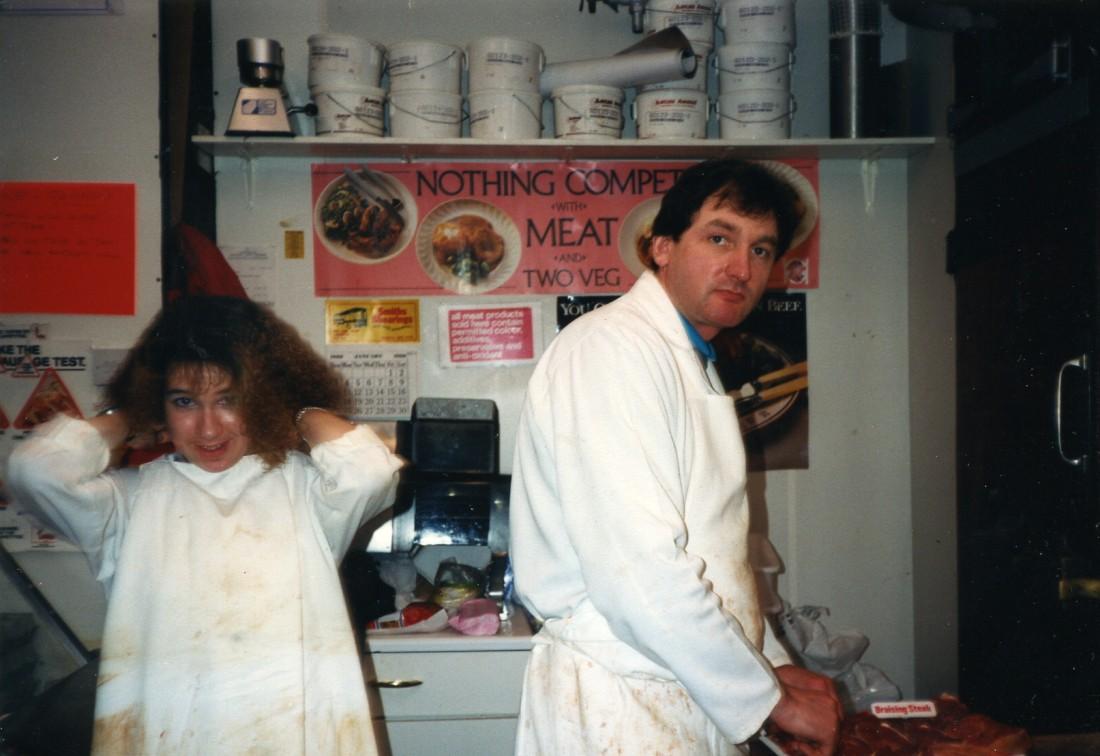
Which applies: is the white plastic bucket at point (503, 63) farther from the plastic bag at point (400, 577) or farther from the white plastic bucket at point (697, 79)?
the plastic bag at point (400, 577)

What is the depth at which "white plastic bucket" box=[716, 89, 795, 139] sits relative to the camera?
219 cm

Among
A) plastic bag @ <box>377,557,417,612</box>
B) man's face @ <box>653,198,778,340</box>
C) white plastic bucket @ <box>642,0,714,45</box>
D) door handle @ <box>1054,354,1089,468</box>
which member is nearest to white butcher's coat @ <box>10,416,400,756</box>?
man's face @ <box>653,198,778,340</box>

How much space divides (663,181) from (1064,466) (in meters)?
1.25

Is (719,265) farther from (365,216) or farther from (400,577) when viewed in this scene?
(365,216)

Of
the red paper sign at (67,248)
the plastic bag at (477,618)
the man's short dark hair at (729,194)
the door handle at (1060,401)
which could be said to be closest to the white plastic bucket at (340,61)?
the red paper sign at (67,248)

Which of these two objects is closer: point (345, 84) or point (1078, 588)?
point (1078, 588)

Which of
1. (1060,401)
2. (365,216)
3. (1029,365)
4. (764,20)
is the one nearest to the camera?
(1060,401)

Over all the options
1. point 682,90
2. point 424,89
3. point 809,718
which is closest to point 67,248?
point 424,89

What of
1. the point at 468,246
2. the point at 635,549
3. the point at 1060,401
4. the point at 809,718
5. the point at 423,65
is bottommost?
the point at 809,718

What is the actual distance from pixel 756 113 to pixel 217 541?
1.67 m

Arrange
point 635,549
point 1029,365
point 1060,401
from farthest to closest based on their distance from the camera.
→ point 1029,365 → point 1060,401 → point 635,549

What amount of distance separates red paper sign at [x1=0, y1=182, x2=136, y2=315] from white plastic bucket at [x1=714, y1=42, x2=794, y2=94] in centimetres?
148

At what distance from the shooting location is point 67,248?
170 centimetres

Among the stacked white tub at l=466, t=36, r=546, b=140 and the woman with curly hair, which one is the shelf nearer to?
the stacked white tub at l=466, t=36, r=546, b=140
